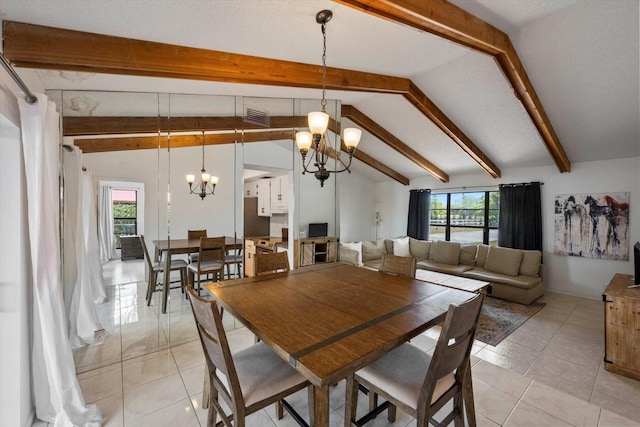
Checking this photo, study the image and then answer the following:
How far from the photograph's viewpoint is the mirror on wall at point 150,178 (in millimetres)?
2512

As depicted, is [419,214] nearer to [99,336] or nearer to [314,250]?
[314,250]

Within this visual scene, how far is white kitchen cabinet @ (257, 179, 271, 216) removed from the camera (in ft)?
19.6

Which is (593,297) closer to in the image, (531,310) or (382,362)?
(531,310)

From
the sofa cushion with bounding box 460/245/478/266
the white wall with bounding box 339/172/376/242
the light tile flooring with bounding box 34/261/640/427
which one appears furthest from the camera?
the white wall with bounding box 339/172/376/242

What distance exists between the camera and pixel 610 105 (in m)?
3.07

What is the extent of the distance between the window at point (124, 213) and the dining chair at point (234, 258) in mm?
973

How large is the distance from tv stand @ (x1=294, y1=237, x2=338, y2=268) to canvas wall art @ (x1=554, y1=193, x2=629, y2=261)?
154 inches

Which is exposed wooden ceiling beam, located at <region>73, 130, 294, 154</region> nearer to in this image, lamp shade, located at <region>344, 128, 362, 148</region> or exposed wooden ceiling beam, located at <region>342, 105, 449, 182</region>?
lamp shade, located at <region>344, 128, 362, 148</region>

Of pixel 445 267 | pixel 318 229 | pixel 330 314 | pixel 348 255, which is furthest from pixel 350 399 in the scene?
pixel 445 267

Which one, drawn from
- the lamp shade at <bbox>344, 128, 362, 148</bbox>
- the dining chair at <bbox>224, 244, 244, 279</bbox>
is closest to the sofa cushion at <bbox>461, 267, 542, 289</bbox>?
the lamp shade at <bbox>344, 128, 362, 148</bbox>

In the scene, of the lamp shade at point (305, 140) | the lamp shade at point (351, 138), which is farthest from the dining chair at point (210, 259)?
the lamp shade at point (351, 138)

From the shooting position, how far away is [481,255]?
16.8 feet

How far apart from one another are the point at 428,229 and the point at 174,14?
6.20 metres

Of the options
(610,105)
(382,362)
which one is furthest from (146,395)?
(610,105)
